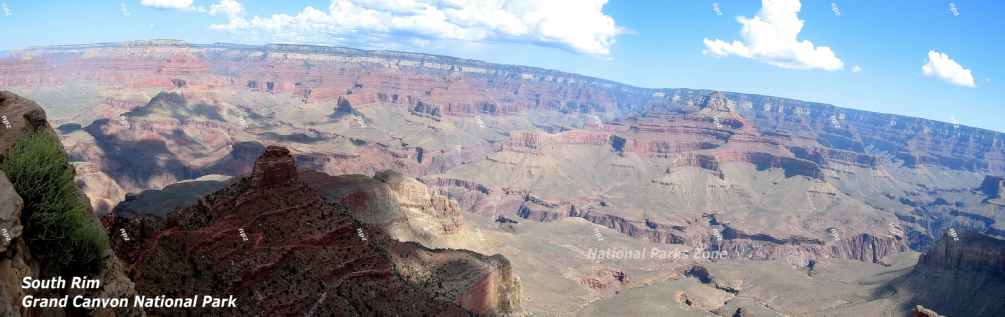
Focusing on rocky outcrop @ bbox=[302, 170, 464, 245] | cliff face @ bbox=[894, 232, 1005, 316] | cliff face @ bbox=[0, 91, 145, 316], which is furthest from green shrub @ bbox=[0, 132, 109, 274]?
cliff face @ bbox=[894, 232, 1005, 316]

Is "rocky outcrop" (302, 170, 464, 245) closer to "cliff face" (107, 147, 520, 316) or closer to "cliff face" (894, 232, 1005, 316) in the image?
"cliff face" (107, 147, 520, 316)

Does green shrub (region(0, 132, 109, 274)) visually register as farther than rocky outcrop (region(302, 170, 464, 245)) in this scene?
No

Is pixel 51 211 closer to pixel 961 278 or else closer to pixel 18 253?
pixel 18 253

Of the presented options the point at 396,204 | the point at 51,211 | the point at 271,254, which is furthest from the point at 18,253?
the point at 396,204

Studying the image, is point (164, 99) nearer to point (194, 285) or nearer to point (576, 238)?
point (576, 238)

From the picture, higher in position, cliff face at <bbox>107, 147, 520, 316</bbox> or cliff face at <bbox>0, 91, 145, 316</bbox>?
cliff face at <bbox>0, 91, 145, 316</bbox>

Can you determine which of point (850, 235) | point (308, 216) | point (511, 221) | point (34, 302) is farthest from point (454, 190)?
point (34, 302)

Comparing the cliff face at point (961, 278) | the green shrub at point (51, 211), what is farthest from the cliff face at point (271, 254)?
the cliff face at point (961, 278)
